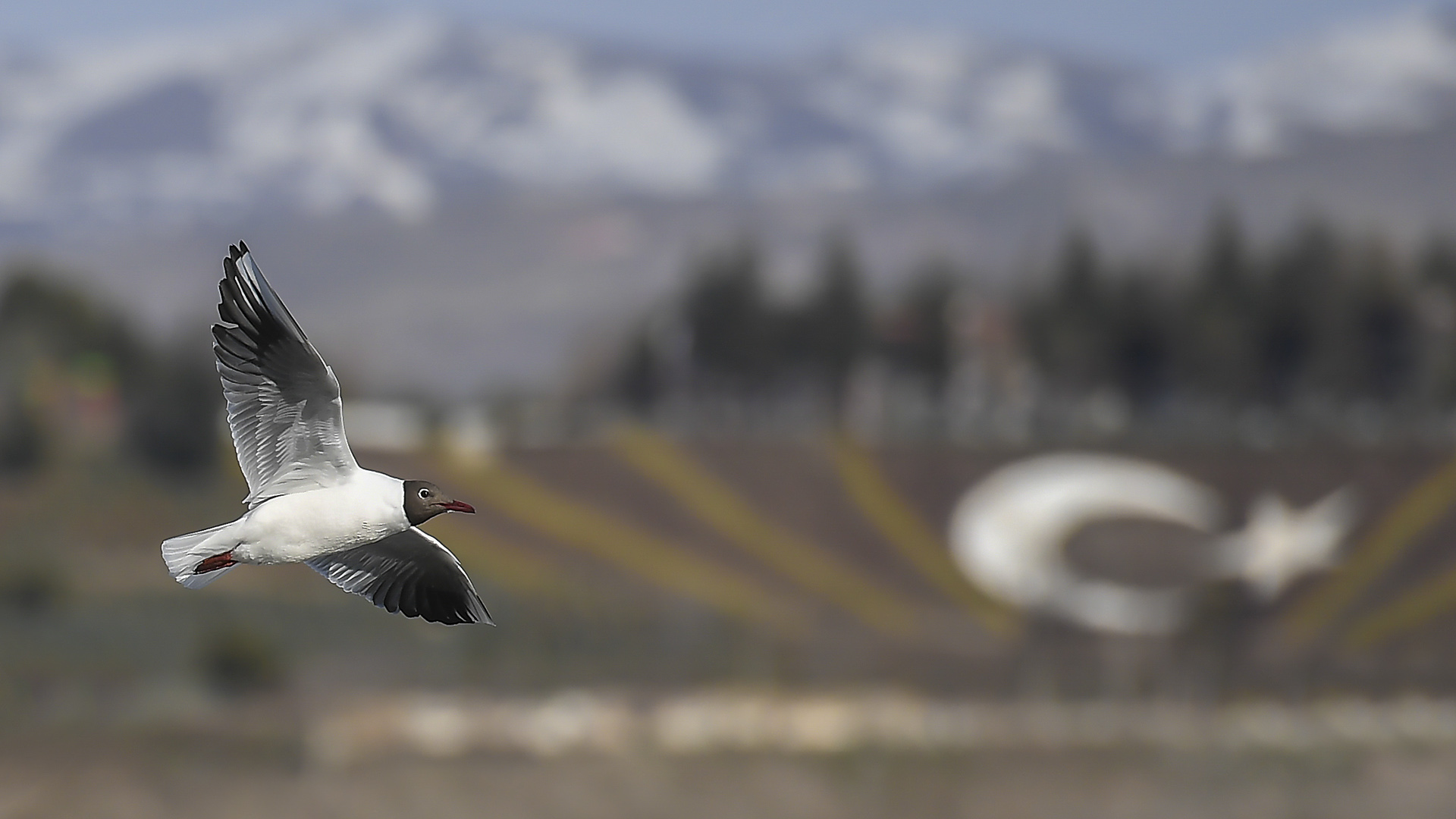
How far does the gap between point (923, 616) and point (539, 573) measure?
14.0m

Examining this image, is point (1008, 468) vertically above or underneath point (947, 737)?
above

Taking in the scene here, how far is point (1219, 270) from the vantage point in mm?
107500

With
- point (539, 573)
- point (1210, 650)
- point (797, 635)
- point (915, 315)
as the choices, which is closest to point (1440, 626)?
point (1210, 650)

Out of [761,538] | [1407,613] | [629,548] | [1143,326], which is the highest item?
[1143,326]

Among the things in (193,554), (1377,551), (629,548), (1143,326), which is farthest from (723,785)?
(1143,326)

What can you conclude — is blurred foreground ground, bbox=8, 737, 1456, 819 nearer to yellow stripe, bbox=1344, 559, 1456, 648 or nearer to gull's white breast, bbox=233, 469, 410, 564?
yellow stripe, bbox=1344, 559, 1456, 648

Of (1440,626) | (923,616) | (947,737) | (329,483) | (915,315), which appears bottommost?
(329,483)

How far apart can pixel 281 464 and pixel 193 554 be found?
3.23 ft

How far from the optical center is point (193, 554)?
1584cm

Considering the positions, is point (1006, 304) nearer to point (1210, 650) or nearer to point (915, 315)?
point (915, 315)

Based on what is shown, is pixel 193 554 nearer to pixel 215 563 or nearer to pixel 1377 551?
pixel 215 563

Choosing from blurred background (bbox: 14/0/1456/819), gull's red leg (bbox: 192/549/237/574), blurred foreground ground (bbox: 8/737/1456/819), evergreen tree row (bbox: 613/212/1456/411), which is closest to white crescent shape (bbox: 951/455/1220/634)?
blurred background (bbox: 14/0/1456/819)

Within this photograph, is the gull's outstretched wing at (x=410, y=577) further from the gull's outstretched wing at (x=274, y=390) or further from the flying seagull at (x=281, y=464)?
the gull's outstretched wing at (x=274, y=390)

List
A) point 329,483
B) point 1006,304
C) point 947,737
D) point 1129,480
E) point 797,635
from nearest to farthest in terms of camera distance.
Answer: point 329,483, point 947,737, point 797,635, point 1129,480, point 1006,304
